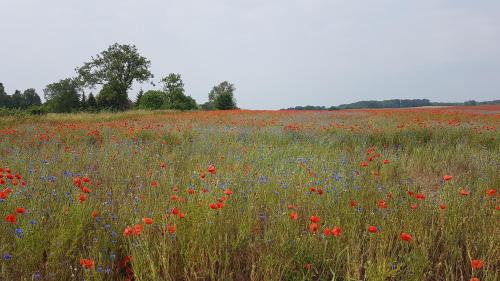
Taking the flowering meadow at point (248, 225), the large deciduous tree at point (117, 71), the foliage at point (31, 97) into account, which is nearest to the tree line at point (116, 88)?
the large deciduous tree at point (117, 71)

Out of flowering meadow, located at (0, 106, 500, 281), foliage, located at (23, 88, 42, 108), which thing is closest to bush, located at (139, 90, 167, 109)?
flowering meadow, located at (0, 106, 500, 281)

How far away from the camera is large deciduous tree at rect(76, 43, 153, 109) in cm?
4500

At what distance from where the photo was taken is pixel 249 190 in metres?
3.34

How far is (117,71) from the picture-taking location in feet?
154

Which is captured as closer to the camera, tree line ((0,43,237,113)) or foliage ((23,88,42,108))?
tree line ((0,43,237,113))

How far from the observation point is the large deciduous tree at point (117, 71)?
45.0 metres

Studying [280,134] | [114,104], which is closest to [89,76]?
[114,104]

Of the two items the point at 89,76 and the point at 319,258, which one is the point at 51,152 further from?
the point at 89,76

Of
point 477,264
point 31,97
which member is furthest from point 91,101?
point 477,264

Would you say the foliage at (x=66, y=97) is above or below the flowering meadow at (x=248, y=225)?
above

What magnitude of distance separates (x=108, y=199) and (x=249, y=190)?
4.62ft

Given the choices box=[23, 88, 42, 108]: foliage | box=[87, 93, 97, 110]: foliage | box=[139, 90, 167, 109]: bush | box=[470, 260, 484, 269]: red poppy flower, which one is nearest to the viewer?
box=[470, 260, 484, 269]: red poppy flower

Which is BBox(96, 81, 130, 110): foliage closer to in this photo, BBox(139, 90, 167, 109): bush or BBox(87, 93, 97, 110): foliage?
BBox(87, 93, 97, 110): foliage

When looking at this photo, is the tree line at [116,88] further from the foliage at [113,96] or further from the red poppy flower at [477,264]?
the red poppy flower at [477,264]
